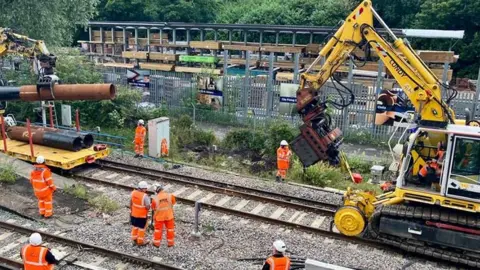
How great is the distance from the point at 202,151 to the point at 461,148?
1118cm

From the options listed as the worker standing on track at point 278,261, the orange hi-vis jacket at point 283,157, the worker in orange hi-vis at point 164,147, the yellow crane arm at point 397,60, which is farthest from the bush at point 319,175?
the worker standing on track at point 278,261

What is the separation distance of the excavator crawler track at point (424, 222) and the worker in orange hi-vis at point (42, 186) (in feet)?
25.5

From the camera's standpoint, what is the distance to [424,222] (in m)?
9.96

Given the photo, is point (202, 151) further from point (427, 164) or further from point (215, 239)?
point (427, 164)

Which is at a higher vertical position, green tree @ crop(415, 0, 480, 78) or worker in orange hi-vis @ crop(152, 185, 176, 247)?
green tree @ crop(415, 0, 480, 78)

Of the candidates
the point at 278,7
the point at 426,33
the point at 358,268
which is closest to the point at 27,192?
the point at 358,268

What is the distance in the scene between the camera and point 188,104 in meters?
22.5

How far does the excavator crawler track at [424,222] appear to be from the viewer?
967 cm

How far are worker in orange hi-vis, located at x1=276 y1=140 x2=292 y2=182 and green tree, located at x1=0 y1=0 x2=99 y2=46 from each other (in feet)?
45.7

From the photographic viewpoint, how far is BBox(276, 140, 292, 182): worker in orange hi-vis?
15.0m

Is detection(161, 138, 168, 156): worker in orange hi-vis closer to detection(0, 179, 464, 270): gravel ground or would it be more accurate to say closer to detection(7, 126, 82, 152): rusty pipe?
detection(7, 126, 82, 152): rusty pipe

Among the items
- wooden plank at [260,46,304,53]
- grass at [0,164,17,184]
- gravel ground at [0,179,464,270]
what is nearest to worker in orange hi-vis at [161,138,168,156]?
grass at [0,164,17,184]

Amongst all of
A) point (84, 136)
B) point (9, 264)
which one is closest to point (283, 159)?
point (84, 136)

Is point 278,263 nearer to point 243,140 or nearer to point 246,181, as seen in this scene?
point 246,181
